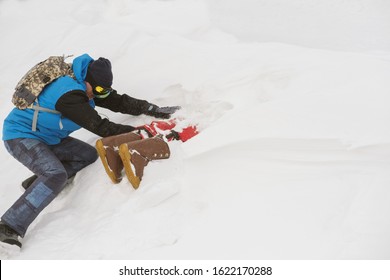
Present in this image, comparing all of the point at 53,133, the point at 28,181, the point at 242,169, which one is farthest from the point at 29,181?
the point at 242,169

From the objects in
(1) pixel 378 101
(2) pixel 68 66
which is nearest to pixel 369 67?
(1) pixel 378 101

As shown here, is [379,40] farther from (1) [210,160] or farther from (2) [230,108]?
(1) [210,160]

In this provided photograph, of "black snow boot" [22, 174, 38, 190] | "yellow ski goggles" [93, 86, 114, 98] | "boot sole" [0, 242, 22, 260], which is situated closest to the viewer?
"boot sole" [0, 242, 22, 260]

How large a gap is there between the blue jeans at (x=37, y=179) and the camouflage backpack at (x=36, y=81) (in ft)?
0.81

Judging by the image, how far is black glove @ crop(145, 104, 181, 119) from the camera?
2.85 meters

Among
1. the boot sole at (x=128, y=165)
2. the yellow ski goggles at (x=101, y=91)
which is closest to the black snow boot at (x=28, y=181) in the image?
the yellow ski goggles at (x=101, y=91)

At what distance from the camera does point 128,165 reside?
2260 millimetres

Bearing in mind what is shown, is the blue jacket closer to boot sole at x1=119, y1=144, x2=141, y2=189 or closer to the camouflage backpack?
the camouflage backpack

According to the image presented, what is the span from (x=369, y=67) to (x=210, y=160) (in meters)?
1.20

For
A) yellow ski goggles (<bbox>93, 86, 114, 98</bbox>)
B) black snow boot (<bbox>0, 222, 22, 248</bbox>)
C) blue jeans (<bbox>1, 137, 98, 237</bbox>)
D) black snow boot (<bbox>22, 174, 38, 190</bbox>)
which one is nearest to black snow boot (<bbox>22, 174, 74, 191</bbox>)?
black snow boot (<bbox>22, 174, 38, 190</bbox>)

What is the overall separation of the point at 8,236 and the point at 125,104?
3.79 feet

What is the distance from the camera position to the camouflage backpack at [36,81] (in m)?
2.40

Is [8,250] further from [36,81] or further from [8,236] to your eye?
[36,81]

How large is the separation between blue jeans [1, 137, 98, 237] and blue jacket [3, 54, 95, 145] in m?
0.05
